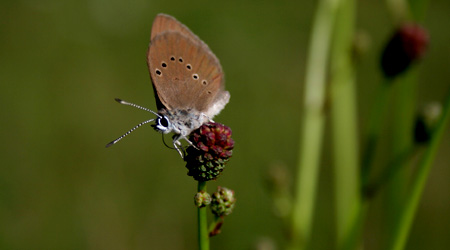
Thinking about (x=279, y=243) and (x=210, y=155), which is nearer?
(x=210, y=155)

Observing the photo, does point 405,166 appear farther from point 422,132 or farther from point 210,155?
point 210,155

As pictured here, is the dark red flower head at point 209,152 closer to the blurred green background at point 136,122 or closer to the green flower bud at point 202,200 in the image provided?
the green flower bud at point 202,200

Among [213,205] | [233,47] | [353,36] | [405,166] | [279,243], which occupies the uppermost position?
[233,47]

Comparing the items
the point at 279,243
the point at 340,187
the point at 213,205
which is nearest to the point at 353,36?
the point at 340,187

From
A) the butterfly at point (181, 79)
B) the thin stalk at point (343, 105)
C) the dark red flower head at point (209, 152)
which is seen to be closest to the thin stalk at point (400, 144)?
the thin stalk at point (343, 105)

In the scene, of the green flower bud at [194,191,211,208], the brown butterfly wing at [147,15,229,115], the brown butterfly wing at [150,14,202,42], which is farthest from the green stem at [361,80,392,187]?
the brown butterfly wing at [150,14,202,42]

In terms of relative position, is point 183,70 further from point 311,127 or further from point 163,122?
point 311,127

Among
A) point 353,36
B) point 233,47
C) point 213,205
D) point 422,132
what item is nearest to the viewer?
point 213,205

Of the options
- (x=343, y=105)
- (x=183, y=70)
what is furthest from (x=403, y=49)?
(x=183, y=70)
